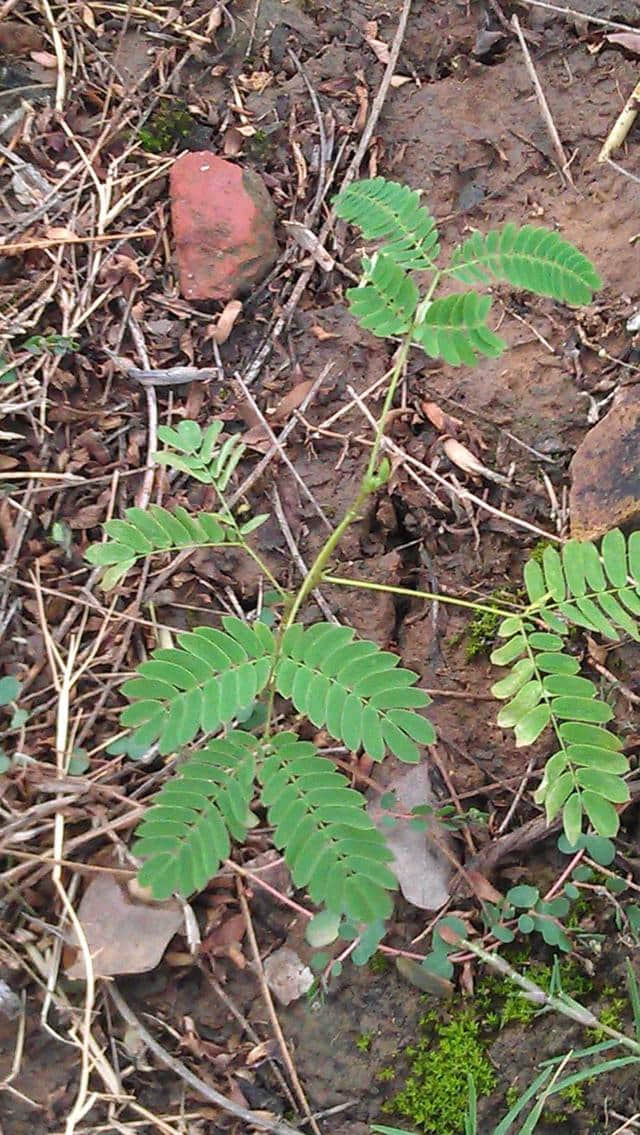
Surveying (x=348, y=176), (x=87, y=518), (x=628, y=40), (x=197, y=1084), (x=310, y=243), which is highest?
(x=628, y=40)

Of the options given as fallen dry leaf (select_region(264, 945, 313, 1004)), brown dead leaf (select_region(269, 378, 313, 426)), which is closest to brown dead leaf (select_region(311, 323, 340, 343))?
brown dead leaf (select_region(269, 378, 313, 426))

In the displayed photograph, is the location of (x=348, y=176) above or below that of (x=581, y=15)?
below

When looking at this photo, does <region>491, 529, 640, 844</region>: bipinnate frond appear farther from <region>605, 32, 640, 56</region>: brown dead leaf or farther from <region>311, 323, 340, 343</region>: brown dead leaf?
<region>605, 32, 640, 56</region>: brown dead leaf

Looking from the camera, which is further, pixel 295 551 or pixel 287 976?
pixel 295 551

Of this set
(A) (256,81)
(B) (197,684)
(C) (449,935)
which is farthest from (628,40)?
(C) (449,935)

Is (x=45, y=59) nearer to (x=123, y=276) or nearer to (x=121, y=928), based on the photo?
(x=123, y=276)

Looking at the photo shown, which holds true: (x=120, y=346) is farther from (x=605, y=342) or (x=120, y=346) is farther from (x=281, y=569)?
(x=605, y=342)

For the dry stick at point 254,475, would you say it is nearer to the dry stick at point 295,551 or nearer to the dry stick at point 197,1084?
the dry stick at point 295,551
